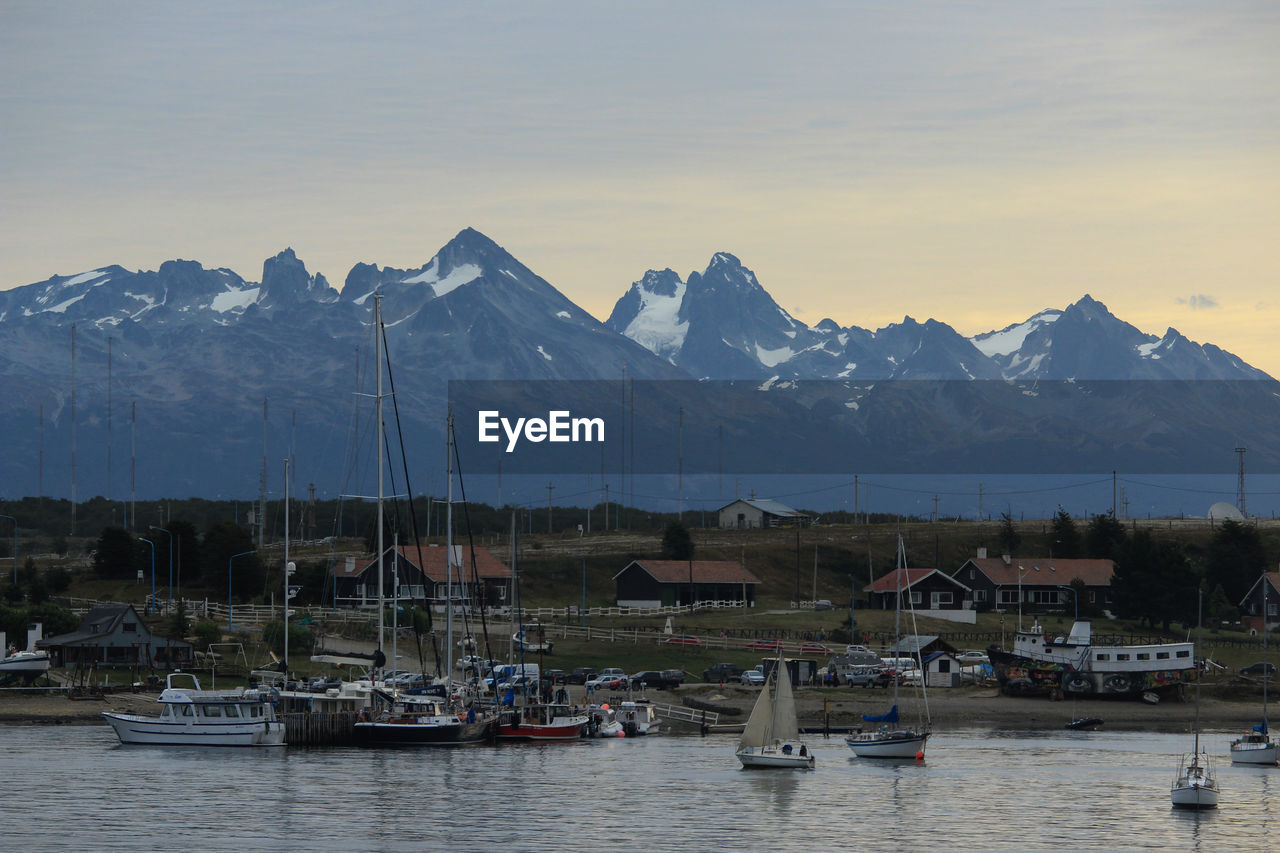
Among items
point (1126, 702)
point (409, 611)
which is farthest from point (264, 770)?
point (1126, 702)

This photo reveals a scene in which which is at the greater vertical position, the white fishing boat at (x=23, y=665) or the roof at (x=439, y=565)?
the roof at (x=439, y=565)

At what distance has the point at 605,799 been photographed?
66.8 m

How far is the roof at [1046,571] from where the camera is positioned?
467 feet

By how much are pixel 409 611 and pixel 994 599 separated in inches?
1976

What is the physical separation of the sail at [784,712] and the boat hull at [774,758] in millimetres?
839

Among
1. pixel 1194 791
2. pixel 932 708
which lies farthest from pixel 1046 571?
pixel 1194 791

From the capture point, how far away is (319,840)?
57.7m

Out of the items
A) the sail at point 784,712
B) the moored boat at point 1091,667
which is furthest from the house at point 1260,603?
the sail at point 784,712

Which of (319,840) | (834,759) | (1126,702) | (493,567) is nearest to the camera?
(319,840)

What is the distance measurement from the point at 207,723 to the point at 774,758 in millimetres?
27226

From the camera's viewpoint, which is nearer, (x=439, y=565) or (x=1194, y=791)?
(x=1194, y=791)

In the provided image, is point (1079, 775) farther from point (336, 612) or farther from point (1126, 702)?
point (336, 612)

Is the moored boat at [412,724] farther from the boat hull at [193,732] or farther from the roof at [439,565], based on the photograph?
the roof at [439,565]

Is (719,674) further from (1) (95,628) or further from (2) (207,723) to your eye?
(1) (95,628)
